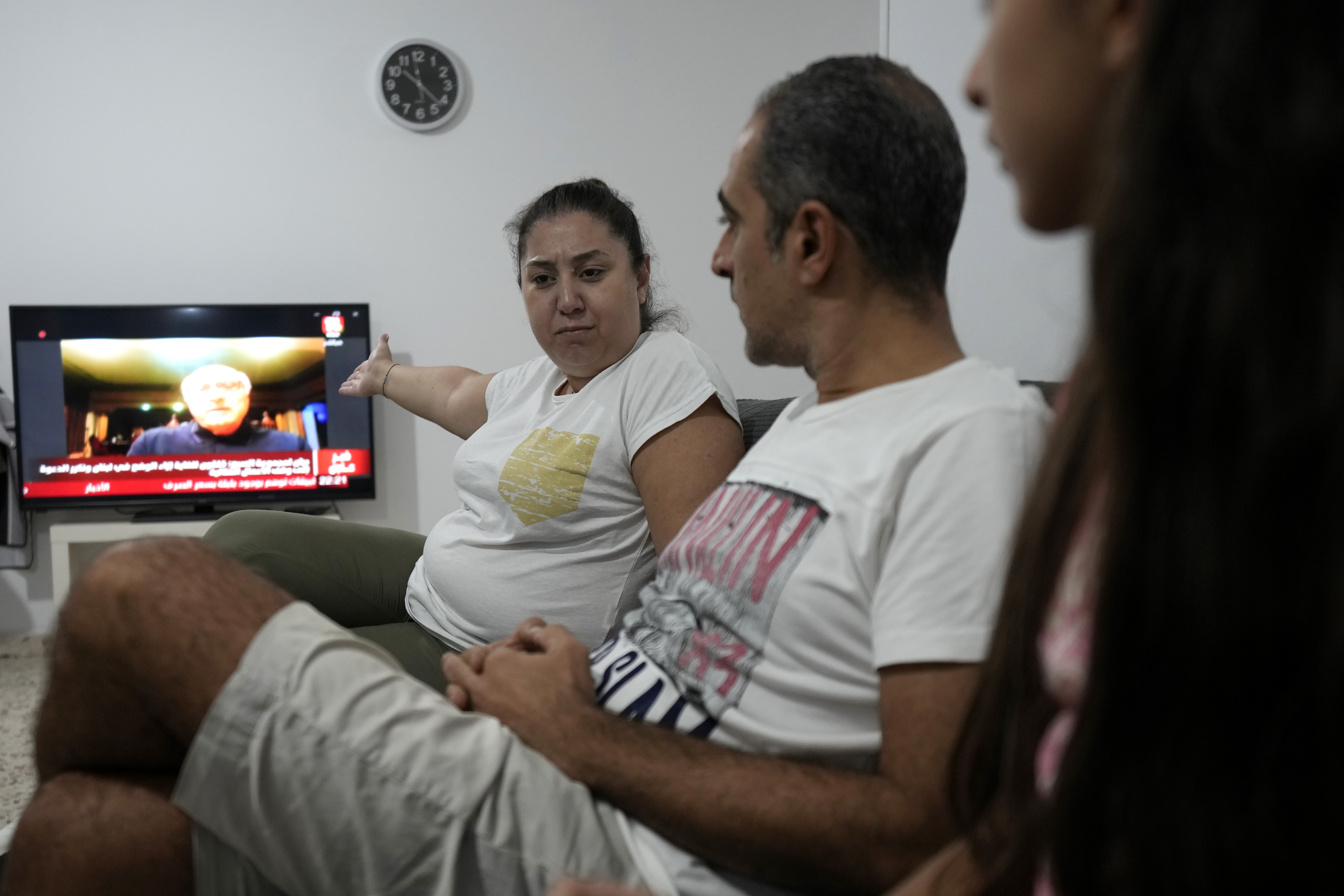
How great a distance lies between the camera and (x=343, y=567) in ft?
5.48

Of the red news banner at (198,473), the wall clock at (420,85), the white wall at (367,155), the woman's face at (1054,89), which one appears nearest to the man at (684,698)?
the woman's face at (1054,89)

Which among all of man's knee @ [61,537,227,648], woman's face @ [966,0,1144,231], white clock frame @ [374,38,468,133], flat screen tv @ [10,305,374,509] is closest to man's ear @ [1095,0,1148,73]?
woman's face @ [966,0,1144,231]

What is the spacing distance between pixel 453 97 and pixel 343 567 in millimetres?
2435

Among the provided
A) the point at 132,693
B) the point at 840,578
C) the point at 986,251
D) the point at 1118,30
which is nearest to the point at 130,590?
the point at 132,693

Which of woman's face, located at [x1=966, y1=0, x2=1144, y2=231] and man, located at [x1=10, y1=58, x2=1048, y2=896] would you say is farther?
man, located at [x1=10, y1=58, x2=1048, y2=896]

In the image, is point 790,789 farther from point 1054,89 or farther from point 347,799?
point 1054,89

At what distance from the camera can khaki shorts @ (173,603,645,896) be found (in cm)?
71

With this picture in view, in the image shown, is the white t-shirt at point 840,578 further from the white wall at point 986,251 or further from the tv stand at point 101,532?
the tv stand at point 101,532

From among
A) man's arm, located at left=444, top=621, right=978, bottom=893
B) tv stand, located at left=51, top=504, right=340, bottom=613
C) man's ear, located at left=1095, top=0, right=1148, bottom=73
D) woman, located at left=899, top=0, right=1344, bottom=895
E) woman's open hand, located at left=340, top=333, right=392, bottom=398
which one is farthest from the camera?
tv stand, located at left=51, top=504, right=340, bottom=613

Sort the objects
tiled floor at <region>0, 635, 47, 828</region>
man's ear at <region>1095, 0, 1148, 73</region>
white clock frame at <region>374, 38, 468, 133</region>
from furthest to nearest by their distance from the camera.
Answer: white clock frame at <region>374, 38, 468, 133</region> → tiled floor at <region>0, 635, 47, 828</region> → man's ear at <region>1095, 0, 1148, 73</region>

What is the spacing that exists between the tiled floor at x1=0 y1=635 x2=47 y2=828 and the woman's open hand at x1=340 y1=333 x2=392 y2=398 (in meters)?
0.90

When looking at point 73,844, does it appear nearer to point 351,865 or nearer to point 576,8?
point 351,865

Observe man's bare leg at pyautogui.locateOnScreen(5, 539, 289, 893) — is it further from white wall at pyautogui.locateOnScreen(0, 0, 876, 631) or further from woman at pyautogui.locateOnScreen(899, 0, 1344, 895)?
white wall at pyautogui.locateOnScreen(0, 0, 876, 631)

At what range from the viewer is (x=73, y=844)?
0.74 metres
